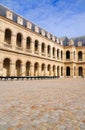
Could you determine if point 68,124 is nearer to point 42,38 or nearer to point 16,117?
point 16,117

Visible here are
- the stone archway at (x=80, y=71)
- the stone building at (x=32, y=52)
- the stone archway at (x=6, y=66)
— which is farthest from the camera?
the stone archway at (x=80, y=71)

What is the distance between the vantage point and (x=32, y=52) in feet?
92.5

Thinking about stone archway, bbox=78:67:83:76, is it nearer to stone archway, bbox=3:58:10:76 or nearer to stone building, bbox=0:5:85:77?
stone building, bbox=0:5:85:77

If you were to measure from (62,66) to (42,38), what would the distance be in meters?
13.3

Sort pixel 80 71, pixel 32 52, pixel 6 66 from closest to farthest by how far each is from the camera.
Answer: pixel 6 66, pixel 32 52, pixel 80 71

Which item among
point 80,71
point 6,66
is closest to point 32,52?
point 6,66

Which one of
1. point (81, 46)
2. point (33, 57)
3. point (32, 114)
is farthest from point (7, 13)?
point (81, 46)

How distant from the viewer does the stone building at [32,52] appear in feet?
75.6

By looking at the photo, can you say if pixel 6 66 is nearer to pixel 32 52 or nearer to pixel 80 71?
pixel 32 52

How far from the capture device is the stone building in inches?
907

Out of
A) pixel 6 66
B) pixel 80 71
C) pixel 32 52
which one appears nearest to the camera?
pixel 6 66

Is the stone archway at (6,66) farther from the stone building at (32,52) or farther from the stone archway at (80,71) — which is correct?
the stone archway at (80,71)

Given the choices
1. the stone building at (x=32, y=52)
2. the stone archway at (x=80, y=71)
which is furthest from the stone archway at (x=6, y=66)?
the stone archway at (x=80, y=71)

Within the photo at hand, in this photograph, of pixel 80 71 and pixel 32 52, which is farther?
pixel 80 71
